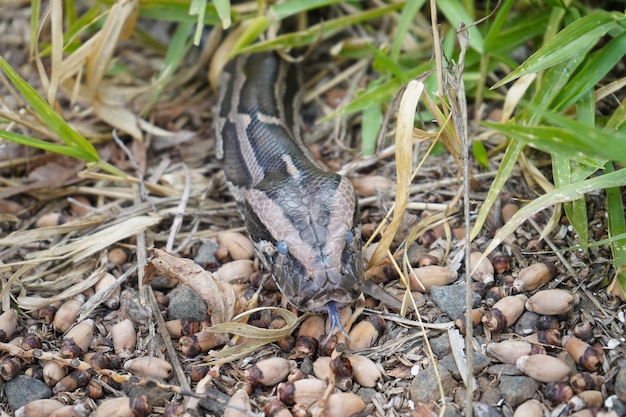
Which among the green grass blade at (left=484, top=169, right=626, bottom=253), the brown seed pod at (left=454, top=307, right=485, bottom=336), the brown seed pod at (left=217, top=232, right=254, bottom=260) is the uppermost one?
the green grass blade at (left=484, top=169, right=626, bottom=253)

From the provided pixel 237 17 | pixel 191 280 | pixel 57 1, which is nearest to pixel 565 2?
pixel 237 17

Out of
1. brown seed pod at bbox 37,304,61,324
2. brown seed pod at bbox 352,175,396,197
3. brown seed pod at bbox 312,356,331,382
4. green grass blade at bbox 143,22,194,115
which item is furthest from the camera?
green grass blade at bbox 143,22,194,115

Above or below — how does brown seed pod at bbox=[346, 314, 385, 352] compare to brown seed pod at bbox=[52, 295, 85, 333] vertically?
below

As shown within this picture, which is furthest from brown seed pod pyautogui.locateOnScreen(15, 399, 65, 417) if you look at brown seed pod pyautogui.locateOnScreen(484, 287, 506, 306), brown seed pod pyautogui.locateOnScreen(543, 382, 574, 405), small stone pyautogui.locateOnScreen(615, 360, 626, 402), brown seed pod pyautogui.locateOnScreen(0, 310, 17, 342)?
small stone pyautogui.locateOnScreen(615, 360, 626, 402)

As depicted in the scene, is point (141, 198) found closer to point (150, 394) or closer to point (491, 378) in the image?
point (150, 394)

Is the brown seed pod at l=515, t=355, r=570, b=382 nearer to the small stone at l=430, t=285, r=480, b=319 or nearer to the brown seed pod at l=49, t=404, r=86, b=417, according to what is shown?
the small stone at l=430, t=285, r=480, b=319

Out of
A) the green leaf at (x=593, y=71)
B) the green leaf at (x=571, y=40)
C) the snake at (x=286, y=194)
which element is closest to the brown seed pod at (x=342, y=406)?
the snake at (x=286, y=194)
